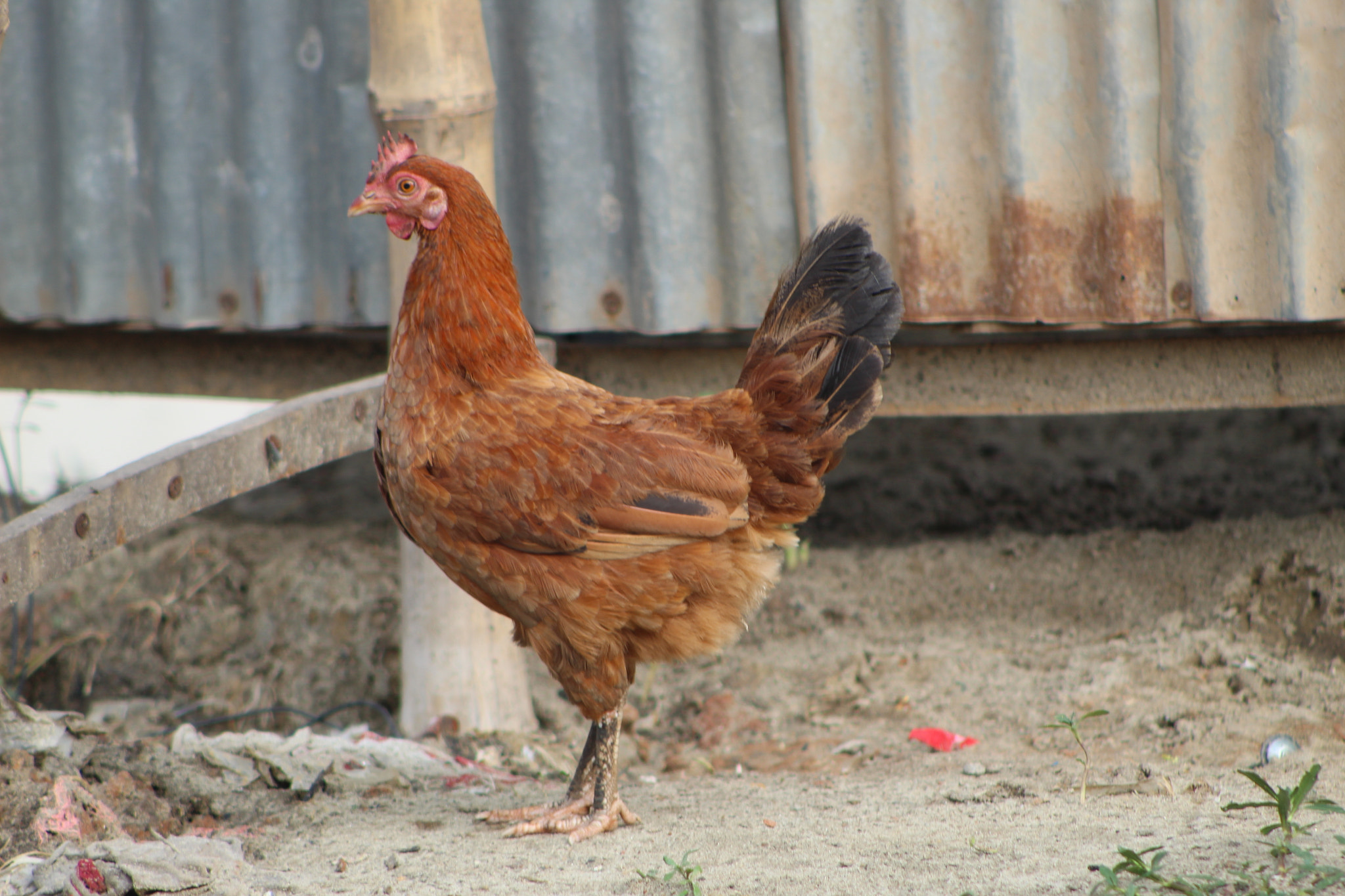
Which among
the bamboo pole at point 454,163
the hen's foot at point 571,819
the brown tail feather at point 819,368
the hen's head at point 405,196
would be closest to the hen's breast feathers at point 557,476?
the brown tail feather at point 819,368

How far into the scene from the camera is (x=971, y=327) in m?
3.97

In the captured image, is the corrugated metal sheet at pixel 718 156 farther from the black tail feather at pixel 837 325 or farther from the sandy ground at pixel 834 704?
the sandy ground at pixel 834 704

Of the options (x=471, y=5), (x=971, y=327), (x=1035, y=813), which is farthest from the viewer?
(x=971, y=327)

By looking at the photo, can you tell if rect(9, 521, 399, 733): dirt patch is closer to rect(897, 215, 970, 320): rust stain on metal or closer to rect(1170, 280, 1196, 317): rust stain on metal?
rect(897, 215, 970, 320): rust stain on metal

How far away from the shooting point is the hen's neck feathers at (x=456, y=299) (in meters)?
2.84

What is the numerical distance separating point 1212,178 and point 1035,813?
213 cm

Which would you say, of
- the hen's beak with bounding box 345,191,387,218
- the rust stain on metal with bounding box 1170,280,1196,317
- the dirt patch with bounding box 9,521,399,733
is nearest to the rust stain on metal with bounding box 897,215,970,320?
the rust stain on metal with bounding box 1170,280,1196,317

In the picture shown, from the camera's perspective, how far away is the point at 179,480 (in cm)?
301

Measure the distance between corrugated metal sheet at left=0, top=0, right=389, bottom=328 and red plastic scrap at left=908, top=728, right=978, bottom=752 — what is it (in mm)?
2407

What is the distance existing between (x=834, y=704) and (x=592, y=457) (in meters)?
1.59

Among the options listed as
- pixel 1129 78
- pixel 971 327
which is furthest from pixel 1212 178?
pixel 971 327

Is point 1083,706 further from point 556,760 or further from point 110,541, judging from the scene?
point 110,541

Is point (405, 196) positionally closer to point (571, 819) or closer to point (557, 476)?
point (557, 476)

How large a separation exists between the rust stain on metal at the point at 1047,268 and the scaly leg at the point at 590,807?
1.77 m
